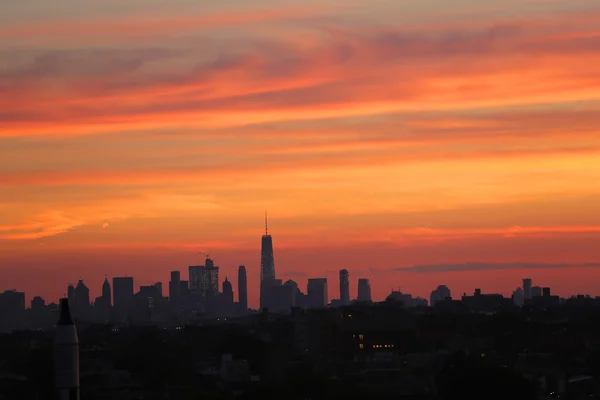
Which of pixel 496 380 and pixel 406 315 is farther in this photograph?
pixel 406 315

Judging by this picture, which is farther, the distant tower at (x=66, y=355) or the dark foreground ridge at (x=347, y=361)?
the dark foreground ridge at (x=347, y=361)

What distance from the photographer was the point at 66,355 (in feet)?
146

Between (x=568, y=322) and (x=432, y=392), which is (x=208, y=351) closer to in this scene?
(x=568, y=322)

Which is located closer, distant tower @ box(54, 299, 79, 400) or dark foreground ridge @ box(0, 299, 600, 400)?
distant tower @ box(54, 299, 79, 400)

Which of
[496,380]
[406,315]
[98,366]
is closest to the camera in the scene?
[496,380]

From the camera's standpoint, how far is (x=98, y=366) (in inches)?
3996

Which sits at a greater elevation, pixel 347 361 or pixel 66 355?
pixel 347 361

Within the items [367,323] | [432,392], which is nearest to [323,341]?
[367,323]

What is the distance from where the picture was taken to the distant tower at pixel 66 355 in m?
44.3

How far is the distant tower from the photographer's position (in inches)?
1745

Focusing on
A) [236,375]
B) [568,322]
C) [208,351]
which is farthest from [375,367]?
[568,322]

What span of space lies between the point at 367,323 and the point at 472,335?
1026 cm

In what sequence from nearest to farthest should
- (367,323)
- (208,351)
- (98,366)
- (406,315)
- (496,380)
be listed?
(496,380) → (98,366) → (208,351) → (367,323) → (406,315)

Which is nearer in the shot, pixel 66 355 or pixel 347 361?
pixel 66 355
